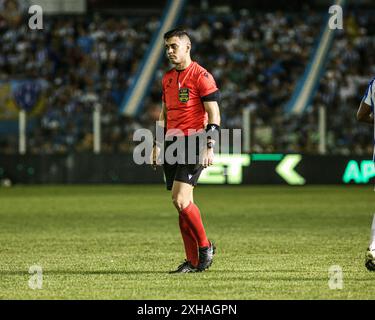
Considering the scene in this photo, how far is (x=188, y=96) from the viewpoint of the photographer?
10.1 meters

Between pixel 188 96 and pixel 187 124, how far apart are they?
26cm

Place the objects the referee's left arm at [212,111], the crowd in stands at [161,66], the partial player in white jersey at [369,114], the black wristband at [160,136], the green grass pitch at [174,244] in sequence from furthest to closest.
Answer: the crowd in stands at [161,66] < the black wristband at [160,136] < the referee's left arm at [212,111] < the partial player in white jersey at [369,114] < the green grass pitch at [174,244]

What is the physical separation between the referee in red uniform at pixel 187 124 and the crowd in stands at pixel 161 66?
16.3 meters

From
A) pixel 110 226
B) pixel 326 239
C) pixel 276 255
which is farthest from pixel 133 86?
pixel 276 255

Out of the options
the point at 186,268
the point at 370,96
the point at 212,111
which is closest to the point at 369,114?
the point at 370,96

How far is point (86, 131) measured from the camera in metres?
26.7

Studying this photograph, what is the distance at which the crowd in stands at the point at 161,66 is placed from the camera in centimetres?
2680

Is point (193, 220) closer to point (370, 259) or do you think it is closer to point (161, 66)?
point (370, 259)

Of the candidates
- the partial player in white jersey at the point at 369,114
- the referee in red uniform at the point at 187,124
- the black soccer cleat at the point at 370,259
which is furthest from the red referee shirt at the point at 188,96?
the black soccer cleat at the point at 370,259

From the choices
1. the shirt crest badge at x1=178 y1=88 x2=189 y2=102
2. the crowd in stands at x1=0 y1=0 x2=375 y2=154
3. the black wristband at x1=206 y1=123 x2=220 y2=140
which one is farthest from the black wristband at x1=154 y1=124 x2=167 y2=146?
the crowd in stands at x1=0 y1=0 x2=375 y2=154

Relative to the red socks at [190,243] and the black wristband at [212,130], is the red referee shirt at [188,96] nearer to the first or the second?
the black wristband at [212,130]

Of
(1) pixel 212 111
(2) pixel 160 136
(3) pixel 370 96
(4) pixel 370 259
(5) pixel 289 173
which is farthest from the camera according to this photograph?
(5) pixel 289 173
